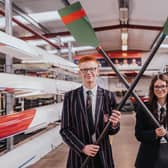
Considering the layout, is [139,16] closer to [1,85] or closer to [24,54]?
[24,54]

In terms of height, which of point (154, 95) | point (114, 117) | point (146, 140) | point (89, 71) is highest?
point (89, 71)

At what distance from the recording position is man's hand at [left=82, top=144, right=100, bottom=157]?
1654 millimetres

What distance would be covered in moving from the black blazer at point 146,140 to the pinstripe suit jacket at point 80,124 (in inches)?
12.4

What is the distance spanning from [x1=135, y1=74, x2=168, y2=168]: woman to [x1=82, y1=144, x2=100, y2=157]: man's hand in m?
0.48

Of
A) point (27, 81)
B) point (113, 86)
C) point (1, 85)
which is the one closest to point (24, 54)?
point (27, 81)

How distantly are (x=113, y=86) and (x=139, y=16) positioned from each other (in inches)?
311

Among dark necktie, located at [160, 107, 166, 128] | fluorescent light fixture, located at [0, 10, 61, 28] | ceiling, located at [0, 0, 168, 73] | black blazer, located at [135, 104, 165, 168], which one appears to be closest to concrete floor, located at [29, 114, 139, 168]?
ceiling, located at [0, 0, 168, 73]

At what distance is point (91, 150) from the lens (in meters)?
1.65

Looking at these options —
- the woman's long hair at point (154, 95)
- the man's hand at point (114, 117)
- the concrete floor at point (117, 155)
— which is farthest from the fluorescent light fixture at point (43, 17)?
the man's hand at point (114, 117)

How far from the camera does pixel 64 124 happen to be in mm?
1787

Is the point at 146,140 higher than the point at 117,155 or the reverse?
higher

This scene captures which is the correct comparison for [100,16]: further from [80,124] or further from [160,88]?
[80,124]

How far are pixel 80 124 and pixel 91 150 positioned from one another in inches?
7.0

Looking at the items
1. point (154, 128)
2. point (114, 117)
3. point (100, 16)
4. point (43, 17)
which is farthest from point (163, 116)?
point (100, 16)
